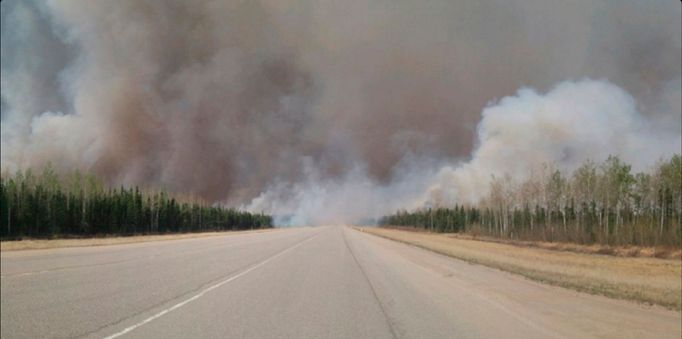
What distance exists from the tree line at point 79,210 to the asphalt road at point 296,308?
24.9m

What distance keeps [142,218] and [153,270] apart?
304 ft

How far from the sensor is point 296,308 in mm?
12477

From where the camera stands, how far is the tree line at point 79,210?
2429 inches

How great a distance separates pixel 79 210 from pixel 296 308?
251 feet

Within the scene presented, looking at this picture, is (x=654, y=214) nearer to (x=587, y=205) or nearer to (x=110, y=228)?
(x=587, y=205)

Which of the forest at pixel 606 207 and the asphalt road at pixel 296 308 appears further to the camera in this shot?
the forest at pixel 606 207

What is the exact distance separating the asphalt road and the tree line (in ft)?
81.8

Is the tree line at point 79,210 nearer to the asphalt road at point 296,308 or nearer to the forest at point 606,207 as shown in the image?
the asphalt road at point 296,308

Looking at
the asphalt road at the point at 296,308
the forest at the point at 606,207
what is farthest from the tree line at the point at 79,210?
the forest at the point at 606,207

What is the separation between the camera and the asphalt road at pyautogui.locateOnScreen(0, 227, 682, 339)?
9.92 metres

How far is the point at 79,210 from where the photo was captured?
80.2 metres

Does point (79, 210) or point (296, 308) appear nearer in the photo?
point (296, 308)

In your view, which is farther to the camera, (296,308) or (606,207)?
(606,207)

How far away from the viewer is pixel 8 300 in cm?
1359
